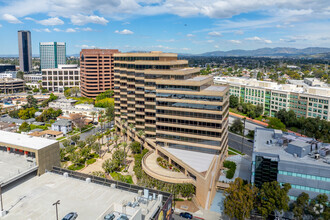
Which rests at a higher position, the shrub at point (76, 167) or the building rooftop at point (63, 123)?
the building rooftop at point (63, 123)

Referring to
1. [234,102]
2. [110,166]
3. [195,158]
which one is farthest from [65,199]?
[234,102]

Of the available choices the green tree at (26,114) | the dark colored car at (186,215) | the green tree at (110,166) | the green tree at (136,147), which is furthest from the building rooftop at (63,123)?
the dark colored car at (186,215)

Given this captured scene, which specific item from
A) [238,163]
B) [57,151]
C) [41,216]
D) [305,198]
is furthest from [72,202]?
[238,163]

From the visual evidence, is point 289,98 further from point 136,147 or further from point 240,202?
point 240,202

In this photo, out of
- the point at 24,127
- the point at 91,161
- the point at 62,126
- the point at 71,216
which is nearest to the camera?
the point at 71,216

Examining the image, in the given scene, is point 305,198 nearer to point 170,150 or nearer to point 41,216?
point 170,150

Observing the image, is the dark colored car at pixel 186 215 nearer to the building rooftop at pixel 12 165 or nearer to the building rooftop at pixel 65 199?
the building rooftop at pixel 65 199
